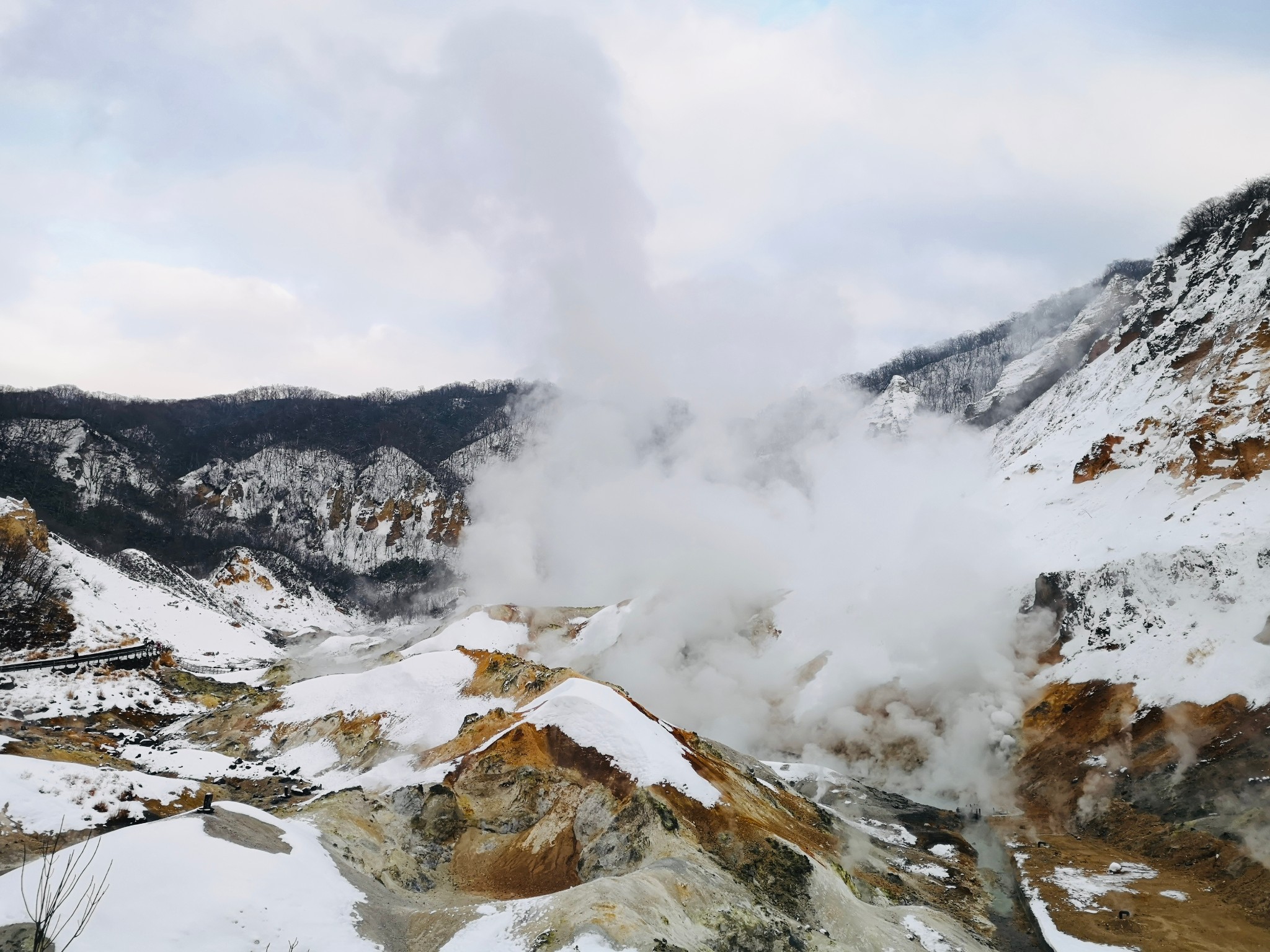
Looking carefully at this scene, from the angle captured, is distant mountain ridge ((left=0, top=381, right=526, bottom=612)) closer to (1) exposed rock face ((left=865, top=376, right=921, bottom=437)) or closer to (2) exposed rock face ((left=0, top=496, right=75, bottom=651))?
(2) exposed rock face ((left=0, top=496, right=75, bottom=651))

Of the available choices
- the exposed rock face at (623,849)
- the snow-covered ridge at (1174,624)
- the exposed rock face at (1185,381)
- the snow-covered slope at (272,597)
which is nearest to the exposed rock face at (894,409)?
the exposed rock face at (1185,381)

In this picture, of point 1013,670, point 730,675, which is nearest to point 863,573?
point 730,675

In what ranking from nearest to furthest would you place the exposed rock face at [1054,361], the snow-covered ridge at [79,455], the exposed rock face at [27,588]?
the exposed rock face at [27,588]
the exposed rock face at [1054,361]
the snow-covered ridge at [79,455]

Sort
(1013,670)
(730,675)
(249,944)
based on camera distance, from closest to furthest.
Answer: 1. (249,944)
2. (1013,670)
3. (730,675)

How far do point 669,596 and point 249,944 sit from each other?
230ft

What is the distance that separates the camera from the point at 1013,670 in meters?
49.8

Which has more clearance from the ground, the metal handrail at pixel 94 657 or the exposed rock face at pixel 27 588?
the exposed rock face at pixel 27 588

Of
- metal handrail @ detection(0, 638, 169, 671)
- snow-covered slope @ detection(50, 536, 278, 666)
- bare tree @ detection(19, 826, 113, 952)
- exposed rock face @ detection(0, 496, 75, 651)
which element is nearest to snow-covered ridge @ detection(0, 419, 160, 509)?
snow-covered slope @ detection(50, 536, 278, 666)

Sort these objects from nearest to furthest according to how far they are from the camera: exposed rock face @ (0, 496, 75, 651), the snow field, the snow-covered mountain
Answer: the snow field
the snow-covered mountain
exposed rock face @ (0, 496, 75, 651)

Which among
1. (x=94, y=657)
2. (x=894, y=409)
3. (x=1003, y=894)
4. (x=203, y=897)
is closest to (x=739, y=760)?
(x=1003, y=894)

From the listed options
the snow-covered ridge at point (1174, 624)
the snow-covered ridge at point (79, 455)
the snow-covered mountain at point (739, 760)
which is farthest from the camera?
the snow-covered ridge at point (79, 455)

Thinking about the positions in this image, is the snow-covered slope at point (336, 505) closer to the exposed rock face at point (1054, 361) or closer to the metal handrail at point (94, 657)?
the metal handrail at point (94, 657)

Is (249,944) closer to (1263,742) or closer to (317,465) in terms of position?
(1263,742)

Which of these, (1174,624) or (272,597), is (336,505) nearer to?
(272,597)
